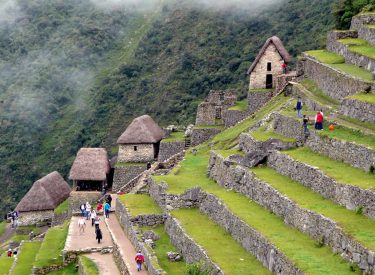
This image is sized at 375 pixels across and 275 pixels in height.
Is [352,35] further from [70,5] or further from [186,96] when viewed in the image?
[70,5]

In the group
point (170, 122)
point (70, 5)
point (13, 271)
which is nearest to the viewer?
point (13, 271)

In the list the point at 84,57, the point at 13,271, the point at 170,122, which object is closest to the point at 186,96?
the point at 170,122

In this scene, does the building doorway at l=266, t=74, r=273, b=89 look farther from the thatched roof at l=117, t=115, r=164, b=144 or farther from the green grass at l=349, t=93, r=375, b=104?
the green grass at l=349, t=93, r=375, b=104

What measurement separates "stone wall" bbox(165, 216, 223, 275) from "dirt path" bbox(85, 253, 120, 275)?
204cm

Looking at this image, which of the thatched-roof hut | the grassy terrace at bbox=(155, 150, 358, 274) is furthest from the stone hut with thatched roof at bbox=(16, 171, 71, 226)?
the grassy terrace at bbox=(155, 150, 358, 274)

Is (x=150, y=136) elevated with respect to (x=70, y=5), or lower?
lower

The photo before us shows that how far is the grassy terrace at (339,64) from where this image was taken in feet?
84.1

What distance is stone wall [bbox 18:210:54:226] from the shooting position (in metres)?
37.8

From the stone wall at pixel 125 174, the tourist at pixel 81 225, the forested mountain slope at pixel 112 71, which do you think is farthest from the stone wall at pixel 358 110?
the forested mountain slope at pixel 112 71

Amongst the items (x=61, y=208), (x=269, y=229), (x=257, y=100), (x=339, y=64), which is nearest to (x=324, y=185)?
(x=269, y=229)

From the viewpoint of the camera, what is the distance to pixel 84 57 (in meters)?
72.9

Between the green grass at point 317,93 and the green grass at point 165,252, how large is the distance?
25.3 feet

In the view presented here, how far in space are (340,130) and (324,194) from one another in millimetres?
3268

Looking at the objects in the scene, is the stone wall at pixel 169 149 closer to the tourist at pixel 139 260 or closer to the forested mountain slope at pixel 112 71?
the forested mountain slope at pixel 112 71
